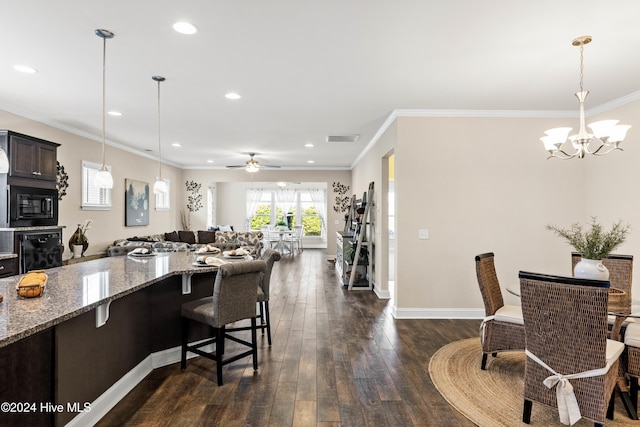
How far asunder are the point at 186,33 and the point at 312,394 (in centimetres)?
284

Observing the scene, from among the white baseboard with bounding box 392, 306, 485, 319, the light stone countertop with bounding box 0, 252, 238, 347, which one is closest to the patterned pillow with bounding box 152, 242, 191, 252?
the light stone countertop with bounding box 0, 252, 238, 347

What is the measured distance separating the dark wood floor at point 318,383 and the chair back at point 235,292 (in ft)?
1.79

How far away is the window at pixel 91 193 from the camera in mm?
5953

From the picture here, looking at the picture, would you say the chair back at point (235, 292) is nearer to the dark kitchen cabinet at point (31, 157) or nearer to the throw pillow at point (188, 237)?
the dark kitchen cabinet at point (31, 157)

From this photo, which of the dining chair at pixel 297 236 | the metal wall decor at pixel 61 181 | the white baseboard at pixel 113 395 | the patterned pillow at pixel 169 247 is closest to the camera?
the white baseboard at pixel 113 395

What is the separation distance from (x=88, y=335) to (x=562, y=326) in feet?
9.46

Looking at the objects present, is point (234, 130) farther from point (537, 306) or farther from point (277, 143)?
point (537, 306)

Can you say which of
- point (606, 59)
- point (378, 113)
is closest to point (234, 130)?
point (378, 113)

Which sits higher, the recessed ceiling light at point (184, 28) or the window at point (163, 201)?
the recessed ceiling light at point (184, 28)

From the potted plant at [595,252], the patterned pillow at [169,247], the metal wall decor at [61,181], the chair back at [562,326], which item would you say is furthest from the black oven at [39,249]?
the potted plant at [595,252]

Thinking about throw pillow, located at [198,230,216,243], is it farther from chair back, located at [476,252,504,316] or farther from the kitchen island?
chair back, located at [476,252,504,316]

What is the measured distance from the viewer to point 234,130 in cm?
571

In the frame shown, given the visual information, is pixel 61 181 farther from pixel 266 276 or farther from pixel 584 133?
pixel 584 133

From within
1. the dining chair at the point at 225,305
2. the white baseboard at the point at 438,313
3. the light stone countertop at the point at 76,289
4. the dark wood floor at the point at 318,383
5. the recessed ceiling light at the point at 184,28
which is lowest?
the dark wood floor at the point at 318,383
